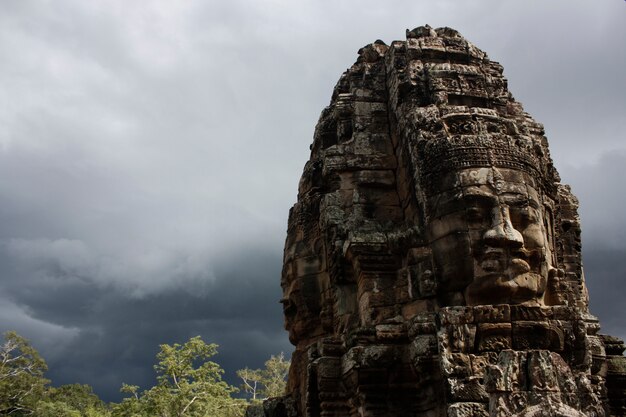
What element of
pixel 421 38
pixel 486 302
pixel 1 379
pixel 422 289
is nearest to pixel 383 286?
pixel 422 289

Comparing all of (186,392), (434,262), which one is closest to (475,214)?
(434,262)

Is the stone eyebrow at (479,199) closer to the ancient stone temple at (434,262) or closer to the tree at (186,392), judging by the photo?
the ancient stone temple at (434,262)

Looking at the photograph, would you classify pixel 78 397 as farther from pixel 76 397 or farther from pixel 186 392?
pixel 186 392

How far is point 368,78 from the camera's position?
10.5 m

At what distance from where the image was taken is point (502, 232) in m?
7.42

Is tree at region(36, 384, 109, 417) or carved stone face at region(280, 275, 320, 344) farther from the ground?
tree at region(36, 384, 109, 417)

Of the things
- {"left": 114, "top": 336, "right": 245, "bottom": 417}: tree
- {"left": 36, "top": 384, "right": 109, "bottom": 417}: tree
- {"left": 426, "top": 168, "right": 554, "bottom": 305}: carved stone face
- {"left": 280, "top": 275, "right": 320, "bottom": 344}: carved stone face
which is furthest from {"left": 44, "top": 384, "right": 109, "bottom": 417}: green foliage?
{"left": 426, "top": 168, "right": 554, "bottom": 305}: carved stone face

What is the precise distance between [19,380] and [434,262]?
103ft

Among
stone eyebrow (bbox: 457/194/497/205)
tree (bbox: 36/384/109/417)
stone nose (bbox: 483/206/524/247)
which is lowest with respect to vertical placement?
stone nose (bbox: 483/206/524/247)

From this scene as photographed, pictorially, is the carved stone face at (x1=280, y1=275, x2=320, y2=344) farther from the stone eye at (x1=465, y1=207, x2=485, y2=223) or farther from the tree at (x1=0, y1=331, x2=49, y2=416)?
the tree at (x1=0, y1=331, x2=49, y2=416)

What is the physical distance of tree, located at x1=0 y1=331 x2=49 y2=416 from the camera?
32.9 m

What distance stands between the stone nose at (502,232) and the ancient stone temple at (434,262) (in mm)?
16

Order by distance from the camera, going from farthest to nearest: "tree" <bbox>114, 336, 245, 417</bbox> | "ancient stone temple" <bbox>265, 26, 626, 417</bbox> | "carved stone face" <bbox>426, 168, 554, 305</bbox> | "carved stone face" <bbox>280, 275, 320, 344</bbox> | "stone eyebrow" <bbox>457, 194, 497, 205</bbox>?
"tree" <bbox>114, 336, 245, 417</bbox> < "carved stone face" <bbox>280, 275, 320, 344</bbox> < "stone eyebrow" <bbox>457, 194, 497, 205</bbox> < "carved stone face" <bbox>426, 168, 554, 305</bbox> < "ancient stone temple" <bbox>265, 26, 626, 417</bbox>

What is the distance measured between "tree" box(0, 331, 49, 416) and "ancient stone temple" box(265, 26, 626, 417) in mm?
27404
